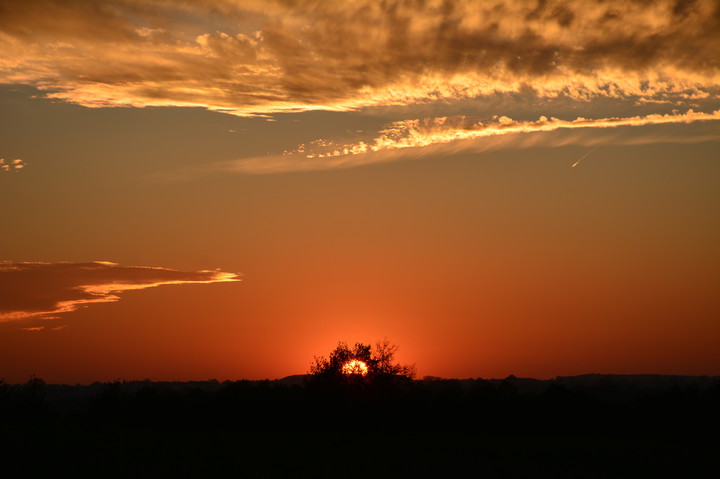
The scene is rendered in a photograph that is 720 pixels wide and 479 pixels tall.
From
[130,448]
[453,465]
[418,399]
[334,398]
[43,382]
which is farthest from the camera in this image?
[43,382]

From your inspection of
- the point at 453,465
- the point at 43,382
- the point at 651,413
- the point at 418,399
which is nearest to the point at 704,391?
the point at 651,413

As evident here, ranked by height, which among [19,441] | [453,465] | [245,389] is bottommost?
[453,465]

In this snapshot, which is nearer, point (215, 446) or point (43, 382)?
point (215, 446)

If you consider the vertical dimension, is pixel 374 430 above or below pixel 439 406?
below

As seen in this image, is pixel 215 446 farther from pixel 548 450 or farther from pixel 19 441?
pixel 548 450

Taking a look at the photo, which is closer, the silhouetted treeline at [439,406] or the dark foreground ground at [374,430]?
the dark foreground ground at [374,430]

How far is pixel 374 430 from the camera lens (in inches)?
3720

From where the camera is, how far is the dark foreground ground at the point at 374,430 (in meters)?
56.7

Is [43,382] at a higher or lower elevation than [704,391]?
higher

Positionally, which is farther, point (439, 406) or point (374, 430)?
point (439, 406)

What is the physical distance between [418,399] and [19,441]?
175ft

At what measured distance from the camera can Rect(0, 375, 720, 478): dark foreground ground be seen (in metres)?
56.7

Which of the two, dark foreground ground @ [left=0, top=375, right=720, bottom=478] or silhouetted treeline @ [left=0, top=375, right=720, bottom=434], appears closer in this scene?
dark foreground ground @ [left=0, top=375, right=720, bottom=478]

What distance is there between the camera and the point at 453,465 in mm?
59562
